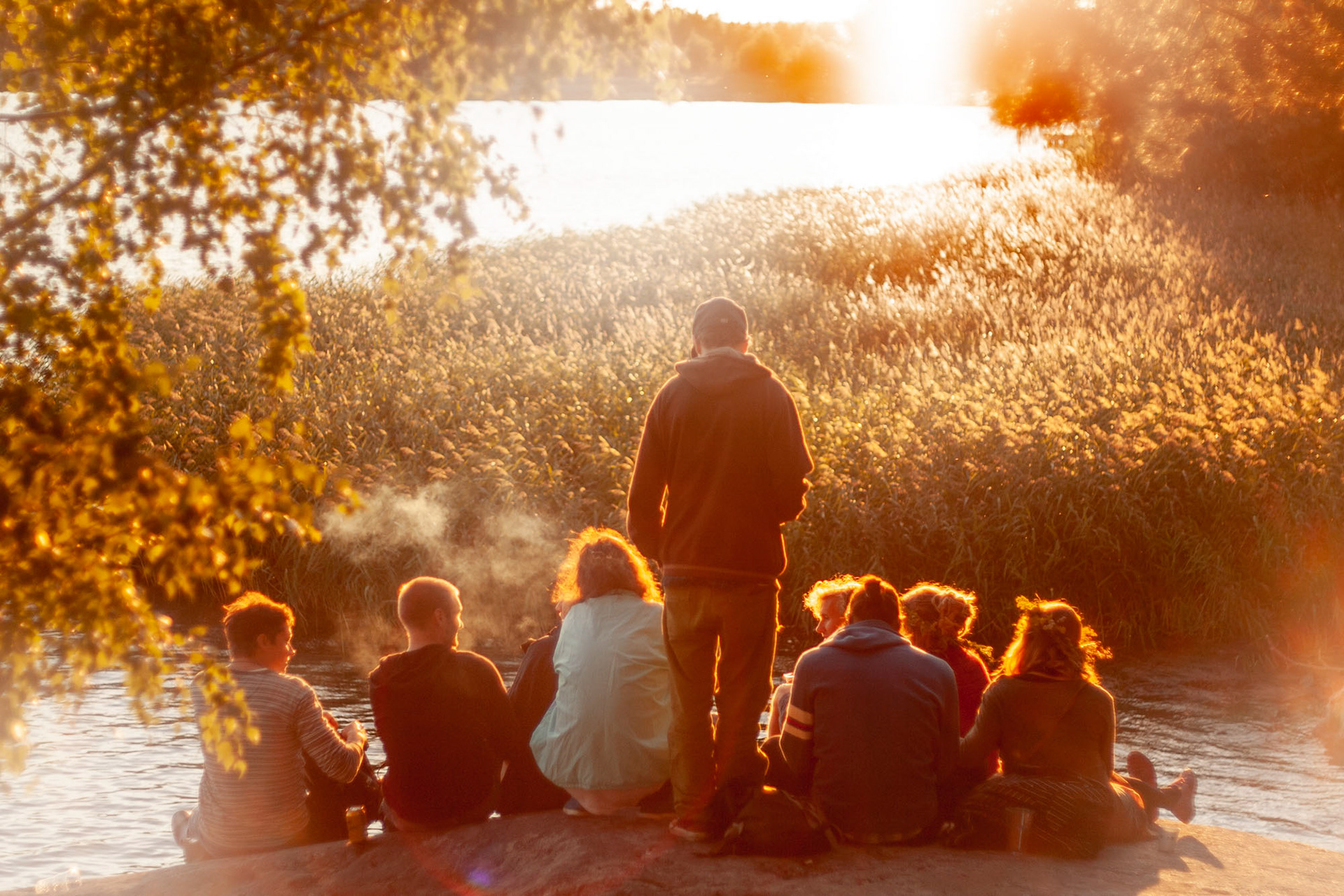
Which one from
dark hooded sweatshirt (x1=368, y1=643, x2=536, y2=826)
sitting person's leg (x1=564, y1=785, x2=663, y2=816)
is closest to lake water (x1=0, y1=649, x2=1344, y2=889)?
dark hooded sweatshirt (x1=368, y1=643, x2=536, y2=826)

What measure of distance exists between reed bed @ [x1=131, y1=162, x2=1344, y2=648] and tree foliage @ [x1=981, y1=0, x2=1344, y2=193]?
19.4 feet

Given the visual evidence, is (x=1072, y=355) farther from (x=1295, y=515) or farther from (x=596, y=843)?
(x=596, y=843)

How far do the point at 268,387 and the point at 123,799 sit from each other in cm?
501

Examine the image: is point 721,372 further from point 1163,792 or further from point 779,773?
point 1163,792

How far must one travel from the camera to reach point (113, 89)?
3.18 m

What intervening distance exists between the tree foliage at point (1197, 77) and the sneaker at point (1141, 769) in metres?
18.5

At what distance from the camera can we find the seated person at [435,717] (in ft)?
16.7

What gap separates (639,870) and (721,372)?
172 centimetres

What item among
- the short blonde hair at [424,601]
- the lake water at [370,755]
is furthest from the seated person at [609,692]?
the lake water at [370,755]

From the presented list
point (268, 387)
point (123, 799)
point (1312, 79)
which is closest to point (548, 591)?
point (123, 799)

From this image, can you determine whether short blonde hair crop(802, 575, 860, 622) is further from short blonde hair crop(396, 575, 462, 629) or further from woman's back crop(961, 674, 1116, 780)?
short blonde hair crop(396, 575, 462, 629)

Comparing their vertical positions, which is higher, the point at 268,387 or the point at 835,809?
the point at 268,387

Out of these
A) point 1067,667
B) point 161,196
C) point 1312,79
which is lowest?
point 1067,667

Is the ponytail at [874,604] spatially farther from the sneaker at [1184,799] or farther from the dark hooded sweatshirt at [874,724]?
the sneaker at [1184,799]
